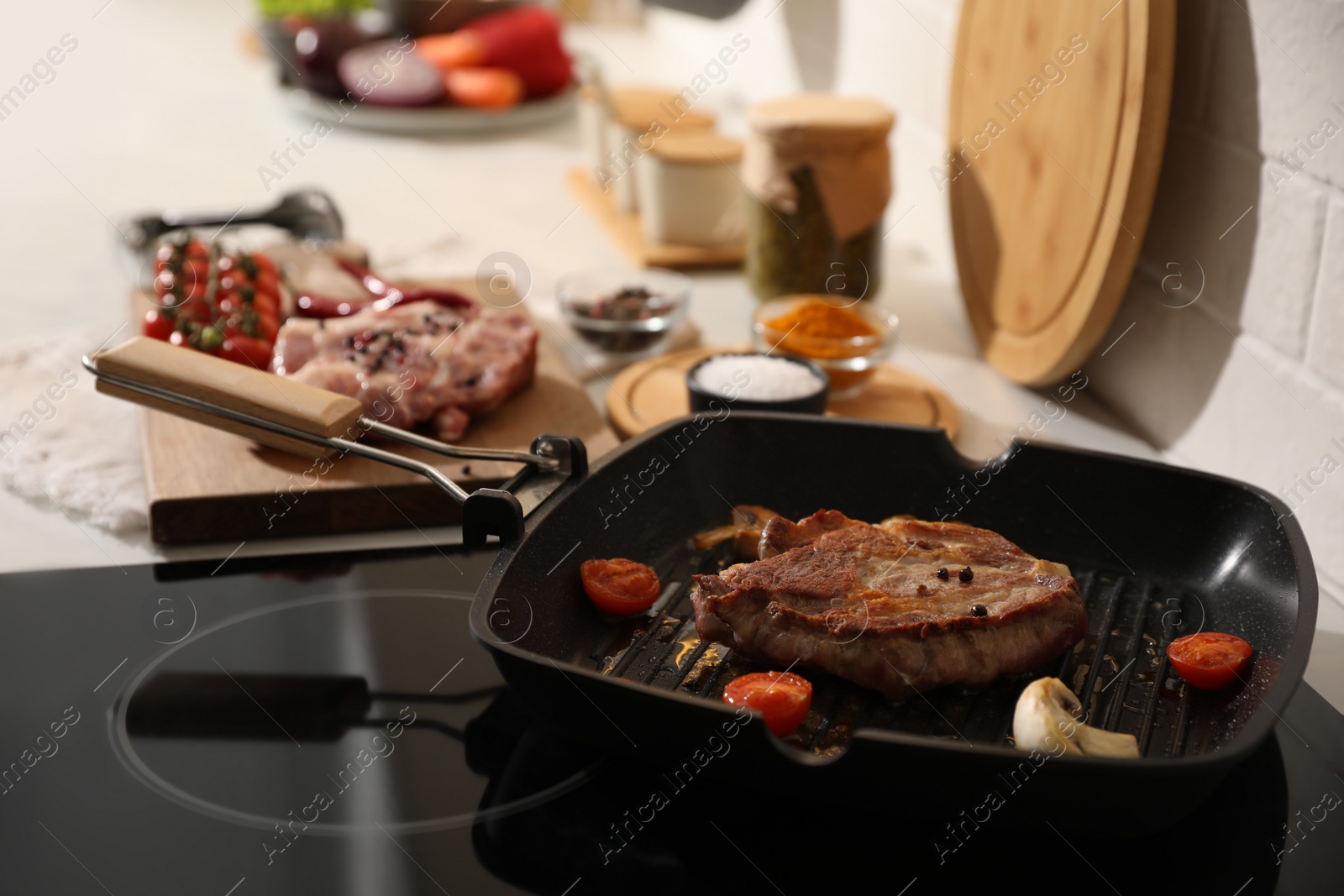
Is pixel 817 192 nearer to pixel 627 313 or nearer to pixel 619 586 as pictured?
pixel 627 313

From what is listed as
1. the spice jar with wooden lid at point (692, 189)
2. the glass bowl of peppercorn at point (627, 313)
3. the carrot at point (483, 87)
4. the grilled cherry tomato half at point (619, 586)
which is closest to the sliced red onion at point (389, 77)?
the carrot at point (483, 87)

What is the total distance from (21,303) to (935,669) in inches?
62.1

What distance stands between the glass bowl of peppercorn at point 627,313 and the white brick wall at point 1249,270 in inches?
22.5

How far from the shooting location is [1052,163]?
1.42m

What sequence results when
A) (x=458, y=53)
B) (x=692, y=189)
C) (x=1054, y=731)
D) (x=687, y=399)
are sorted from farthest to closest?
(x=458, y=53) < (x=692, y=189) < (x=687, y=399) < (x=1054, y=731)

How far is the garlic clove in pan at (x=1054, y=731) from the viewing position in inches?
31.6

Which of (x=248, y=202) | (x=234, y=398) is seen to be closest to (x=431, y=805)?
(x=234, y=398)

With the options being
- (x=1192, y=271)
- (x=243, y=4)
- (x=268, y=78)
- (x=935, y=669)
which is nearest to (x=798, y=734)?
(x=935, y=669)

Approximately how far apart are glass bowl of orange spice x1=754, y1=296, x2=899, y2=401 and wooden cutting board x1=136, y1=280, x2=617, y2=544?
0.41 meters

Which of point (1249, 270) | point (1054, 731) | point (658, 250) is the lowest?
point (658, 250)

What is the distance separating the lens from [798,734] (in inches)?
33.6

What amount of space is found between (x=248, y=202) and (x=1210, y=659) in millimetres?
2005

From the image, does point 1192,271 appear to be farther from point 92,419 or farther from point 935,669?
point 92,419

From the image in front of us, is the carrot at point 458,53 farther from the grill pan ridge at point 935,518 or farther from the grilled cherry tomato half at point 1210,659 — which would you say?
the grilled cherry tomato half at point 1210,659
